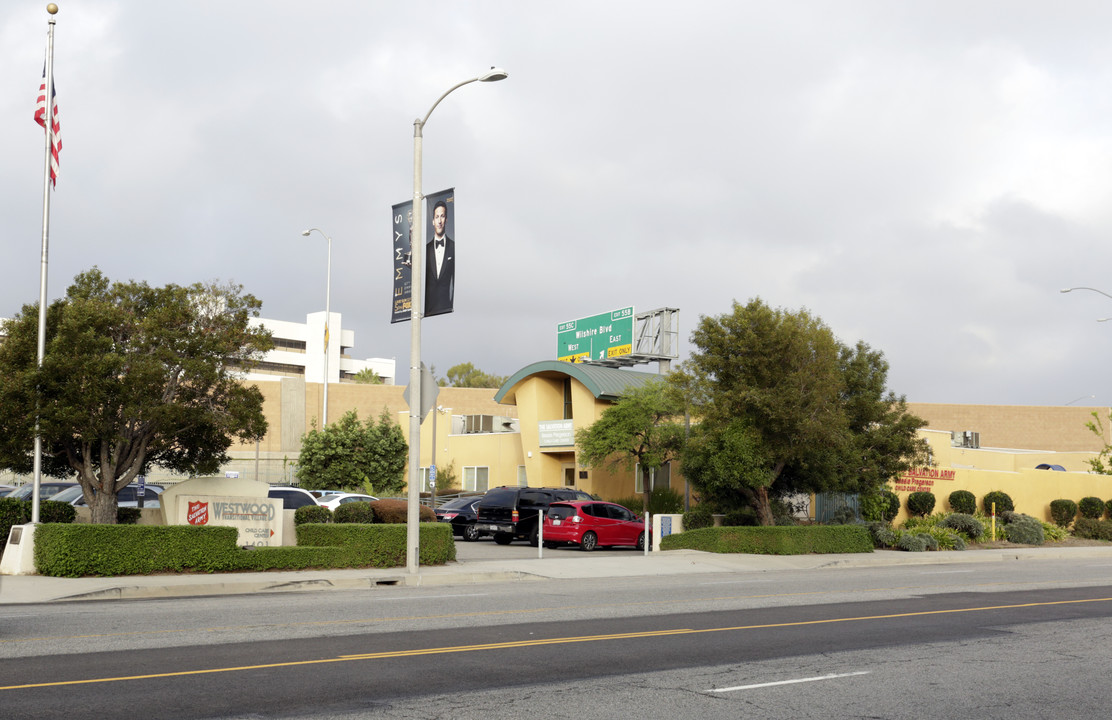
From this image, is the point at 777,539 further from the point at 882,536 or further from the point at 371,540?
the point at 371,540

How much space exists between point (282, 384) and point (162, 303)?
47240 mm

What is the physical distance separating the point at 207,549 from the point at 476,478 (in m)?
35.1

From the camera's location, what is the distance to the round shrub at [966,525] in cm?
3391

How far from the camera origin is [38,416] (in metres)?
18.3

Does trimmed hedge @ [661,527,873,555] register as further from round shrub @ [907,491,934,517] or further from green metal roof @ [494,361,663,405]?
green metal roof @ [494,361,663,405]

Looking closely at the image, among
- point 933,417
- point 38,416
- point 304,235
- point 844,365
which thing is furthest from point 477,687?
point 933,417

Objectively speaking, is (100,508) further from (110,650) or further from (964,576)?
(964,576)

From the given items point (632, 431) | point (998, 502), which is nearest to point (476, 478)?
point (632, 431)

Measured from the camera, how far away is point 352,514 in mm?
23500

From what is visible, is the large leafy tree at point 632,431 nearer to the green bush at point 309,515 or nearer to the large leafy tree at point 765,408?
the large leafy tree at point 765,408

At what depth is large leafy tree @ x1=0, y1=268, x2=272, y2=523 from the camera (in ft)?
60.8

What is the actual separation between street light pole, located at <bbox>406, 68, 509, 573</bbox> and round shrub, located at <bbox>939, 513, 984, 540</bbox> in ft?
70.3

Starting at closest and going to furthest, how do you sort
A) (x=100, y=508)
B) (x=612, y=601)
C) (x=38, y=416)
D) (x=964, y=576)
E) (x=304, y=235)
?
1. (x=612, y=601)
2. (x=38, y=416)
3. (x=100, y=508)
4. (x=964, y=576)
5. (x=304, y=235)

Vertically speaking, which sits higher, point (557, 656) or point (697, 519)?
point (697, 519)
